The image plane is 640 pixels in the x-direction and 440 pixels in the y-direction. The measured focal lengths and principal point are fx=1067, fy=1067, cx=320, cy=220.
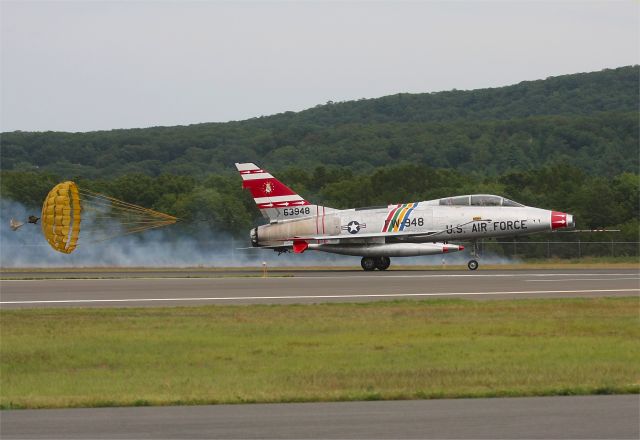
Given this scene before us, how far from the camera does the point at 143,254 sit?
53094 mm

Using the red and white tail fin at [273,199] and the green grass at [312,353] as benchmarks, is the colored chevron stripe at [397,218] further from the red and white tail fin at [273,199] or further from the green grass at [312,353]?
the green grass at [312,353]

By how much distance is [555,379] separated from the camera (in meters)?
13.5

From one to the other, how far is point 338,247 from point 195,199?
22.7 metres

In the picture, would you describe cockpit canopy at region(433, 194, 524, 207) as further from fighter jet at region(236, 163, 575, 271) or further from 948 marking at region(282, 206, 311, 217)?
948 marking at region(282, 206, 311, 217)

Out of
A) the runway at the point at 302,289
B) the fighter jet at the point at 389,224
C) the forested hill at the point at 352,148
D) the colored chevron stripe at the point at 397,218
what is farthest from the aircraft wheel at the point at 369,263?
the forested hill at the point at 352,148

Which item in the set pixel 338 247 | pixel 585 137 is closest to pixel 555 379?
pixel 338 247

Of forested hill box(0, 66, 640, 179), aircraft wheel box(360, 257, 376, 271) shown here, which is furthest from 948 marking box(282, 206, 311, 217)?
forested hill box(0, 66, 640, 179)

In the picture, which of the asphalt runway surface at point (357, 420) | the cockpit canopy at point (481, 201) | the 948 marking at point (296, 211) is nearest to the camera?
the asphalt runway surface at point (357, 420)

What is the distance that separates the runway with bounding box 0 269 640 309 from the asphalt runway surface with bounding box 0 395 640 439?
45.1 ft

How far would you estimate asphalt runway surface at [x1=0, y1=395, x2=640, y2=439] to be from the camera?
10117 mm

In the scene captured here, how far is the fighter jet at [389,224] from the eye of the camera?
41.3 meters

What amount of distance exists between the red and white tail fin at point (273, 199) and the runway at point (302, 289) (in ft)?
23.3

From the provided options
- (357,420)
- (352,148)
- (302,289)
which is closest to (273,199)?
(302,289)

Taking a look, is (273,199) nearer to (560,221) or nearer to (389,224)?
(389,224)
